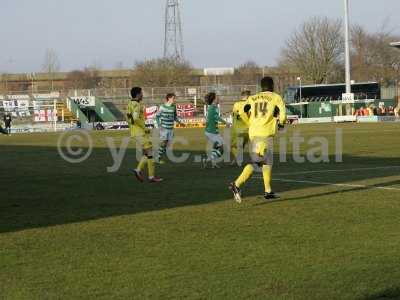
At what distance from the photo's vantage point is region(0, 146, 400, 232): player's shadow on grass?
1161cm

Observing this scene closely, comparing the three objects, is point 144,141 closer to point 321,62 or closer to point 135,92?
point 135,92

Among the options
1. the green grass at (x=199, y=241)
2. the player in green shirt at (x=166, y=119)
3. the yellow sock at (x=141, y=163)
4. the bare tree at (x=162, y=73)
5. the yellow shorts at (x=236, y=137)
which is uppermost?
the bare tree at (x=162, y=73)

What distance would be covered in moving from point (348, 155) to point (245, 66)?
332ft

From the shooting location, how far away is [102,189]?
15062 mm

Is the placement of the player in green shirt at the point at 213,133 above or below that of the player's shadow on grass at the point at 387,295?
above

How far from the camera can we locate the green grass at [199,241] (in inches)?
264

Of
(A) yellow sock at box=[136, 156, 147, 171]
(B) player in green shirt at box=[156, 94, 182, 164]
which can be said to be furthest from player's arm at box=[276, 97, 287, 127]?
(B) player in green shirt at box=[156, 94, 182, 164]

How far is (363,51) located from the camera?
11031 centimetres

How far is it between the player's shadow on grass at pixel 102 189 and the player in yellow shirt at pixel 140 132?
34 cm

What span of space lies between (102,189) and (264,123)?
13.0 feet

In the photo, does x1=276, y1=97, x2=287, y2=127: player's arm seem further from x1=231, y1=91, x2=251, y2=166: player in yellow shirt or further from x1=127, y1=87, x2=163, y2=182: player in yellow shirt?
x1=231, y1=91, x2=251, y2=166: player in yellow shirt

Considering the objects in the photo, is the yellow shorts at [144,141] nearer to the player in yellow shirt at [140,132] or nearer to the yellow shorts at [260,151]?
the player in yellow shirt at [140,132]

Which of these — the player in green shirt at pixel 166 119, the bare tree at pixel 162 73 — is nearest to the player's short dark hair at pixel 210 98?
the player in green shirt at pixel 166 119

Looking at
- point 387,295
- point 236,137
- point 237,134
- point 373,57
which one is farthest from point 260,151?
point 373,57
